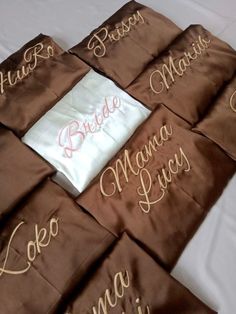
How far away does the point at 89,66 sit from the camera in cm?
90

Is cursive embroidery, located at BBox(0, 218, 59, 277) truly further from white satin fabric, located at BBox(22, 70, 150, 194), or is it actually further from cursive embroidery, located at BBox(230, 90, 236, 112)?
cursive embroidery, located at BBox(230, 90, 236, 112)

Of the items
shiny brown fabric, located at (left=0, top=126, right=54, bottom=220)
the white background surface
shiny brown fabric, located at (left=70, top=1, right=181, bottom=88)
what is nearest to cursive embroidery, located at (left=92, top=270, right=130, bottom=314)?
the white background surface

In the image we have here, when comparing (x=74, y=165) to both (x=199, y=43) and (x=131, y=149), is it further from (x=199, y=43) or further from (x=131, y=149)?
(x=199, y=43)

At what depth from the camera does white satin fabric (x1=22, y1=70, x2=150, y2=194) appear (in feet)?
2.46

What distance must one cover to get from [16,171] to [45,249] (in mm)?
159

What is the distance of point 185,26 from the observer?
1.08 metres

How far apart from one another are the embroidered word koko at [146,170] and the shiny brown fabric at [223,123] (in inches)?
3.2

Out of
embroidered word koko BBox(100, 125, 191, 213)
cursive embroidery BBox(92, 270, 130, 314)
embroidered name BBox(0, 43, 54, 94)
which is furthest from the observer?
embroidered name BBox(0, 43, 54, 94)

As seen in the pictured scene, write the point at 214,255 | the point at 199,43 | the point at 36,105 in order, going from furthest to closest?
the point at 199,43
the point at 36,105
the point at 214,255

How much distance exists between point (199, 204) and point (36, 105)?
1.27 ft

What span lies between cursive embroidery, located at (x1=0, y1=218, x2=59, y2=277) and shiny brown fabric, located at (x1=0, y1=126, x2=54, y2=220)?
0.06 meters

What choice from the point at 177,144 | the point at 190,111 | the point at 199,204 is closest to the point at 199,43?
the point at 190,111

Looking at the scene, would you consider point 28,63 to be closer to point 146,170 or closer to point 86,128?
point 86,128

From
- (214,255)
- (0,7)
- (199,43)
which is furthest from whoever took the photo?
(0,7)
